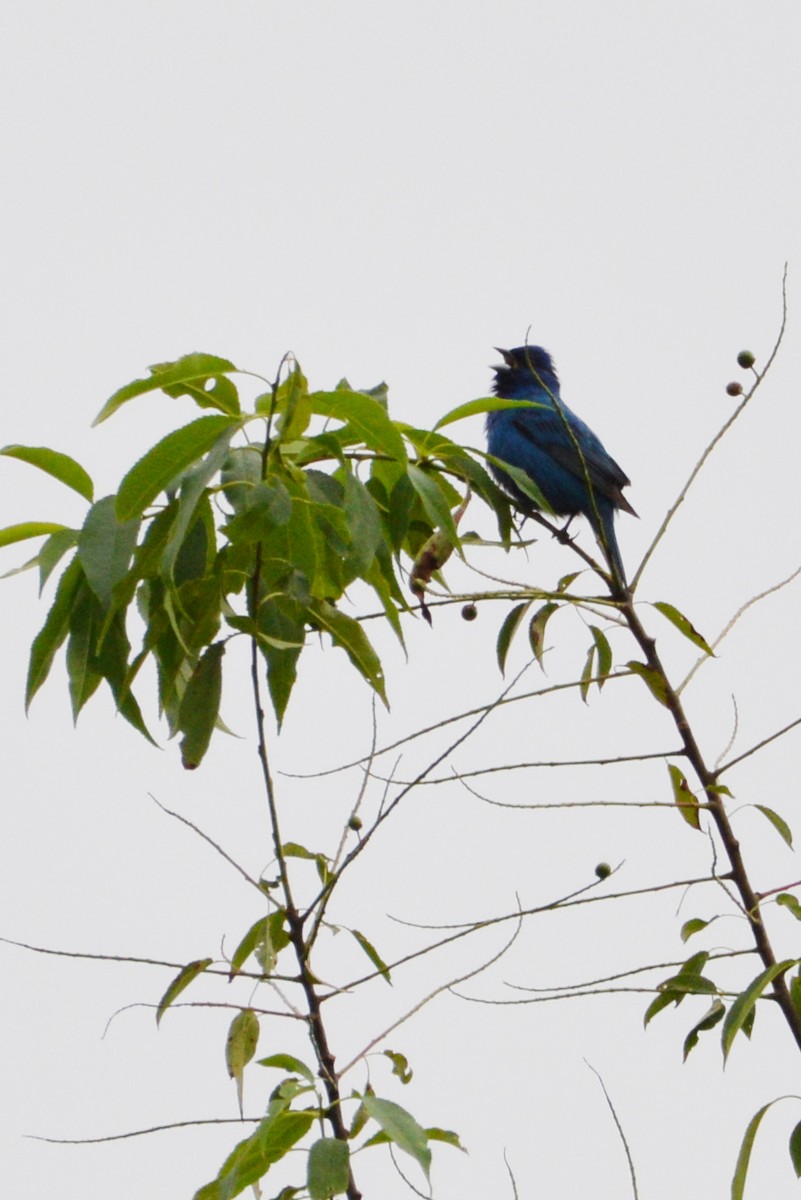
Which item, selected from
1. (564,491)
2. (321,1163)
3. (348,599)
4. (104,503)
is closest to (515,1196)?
(321,1163)

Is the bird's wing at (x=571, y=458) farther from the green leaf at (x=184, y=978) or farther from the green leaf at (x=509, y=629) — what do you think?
the green leaf at (x=184, y=978)

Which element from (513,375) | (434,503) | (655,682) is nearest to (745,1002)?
(655,682)

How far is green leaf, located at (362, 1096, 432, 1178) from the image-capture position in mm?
1987

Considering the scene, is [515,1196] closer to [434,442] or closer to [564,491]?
[434,442]

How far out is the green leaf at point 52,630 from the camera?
261 cm

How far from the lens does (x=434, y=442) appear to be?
113 inches

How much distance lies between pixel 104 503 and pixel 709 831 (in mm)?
1182

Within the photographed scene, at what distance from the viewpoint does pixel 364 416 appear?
2.52 m

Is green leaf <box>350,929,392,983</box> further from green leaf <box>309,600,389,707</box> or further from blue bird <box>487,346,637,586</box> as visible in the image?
blue bird <box>487,346,637,586</box>

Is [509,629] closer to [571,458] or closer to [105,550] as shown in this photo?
[105,550]

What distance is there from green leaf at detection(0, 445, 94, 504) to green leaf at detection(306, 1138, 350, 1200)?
1.15 m

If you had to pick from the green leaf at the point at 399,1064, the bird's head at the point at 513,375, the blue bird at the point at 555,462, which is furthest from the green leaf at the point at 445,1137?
the bird's head at the point at 513,375

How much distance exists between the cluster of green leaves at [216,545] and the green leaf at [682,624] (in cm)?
45

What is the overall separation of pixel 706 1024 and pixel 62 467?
59.6 inches
